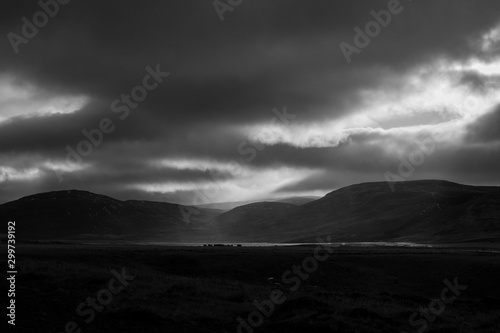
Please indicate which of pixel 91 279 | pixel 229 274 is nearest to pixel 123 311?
pixel 91 279

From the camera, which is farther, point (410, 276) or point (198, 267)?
point (410, 276)

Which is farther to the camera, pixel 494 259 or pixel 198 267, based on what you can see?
pixel 494 259

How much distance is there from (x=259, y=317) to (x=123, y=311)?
8970 millimetres

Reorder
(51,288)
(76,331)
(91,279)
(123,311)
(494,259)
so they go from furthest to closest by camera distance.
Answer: (494,259) < (91,279) < (51,288) < (123,311) < (76,331)

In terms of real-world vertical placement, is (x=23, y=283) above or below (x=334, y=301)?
above

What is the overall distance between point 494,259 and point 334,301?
2097 inches

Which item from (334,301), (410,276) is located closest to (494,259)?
(410,276)

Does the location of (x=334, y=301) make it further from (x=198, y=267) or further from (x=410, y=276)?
(x=410, y=276)

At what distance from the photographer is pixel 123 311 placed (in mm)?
30094

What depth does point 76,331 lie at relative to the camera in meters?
26.1

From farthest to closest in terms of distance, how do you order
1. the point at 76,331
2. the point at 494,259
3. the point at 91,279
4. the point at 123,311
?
1. the point at 494,259
2. the point at 91,279
3. the point at 123,311
4. the point at 76,331

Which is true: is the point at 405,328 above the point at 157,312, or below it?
below

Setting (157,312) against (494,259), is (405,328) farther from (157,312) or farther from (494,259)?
(494,259)

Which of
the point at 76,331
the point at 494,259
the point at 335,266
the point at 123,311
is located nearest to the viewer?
the point at 76,331
